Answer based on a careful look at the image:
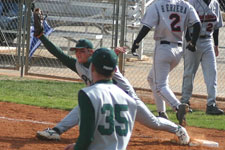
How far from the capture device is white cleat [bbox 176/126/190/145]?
287 inches

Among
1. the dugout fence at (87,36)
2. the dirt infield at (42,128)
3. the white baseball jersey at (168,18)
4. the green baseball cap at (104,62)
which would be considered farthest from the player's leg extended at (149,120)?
the dugout fence at (87,36)

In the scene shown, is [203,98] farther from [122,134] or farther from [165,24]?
[122,134]

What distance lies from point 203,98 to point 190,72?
1.67 metres

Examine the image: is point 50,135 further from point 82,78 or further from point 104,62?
point 104,62

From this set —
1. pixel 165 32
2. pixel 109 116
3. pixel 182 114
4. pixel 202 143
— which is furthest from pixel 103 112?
pixel 165 32

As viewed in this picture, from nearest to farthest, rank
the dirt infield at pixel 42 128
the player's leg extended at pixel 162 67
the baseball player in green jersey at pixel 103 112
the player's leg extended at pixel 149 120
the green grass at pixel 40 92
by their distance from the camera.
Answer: the baseball player in green jersey at pixel 103 112 < the player's leg extended at pixel 149 120 < the dirt infield at pixel 42 128 < the player's leg extended at pixel 162 67 < the green grass at pixel 40 92

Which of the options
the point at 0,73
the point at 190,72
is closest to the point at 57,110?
the point at 190,72

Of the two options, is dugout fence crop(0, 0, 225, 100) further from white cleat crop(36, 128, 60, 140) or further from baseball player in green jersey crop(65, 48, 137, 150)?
baseball player in green jersey crop(65, 48, 137, 150)

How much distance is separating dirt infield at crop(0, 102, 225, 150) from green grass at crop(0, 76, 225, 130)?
1.53 ft

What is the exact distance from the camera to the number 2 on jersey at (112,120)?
4191 mm

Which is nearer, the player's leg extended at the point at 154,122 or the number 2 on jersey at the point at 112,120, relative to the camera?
the number 2 on jersey at the point at 112,120

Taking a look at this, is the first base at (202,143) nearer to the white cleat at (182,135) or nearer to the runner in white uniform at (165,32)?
the white cleat at (182,135)

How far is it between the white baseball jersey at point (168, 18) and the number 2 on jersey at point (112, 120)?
4.42 meters

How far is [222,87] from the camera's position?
1302 cm
